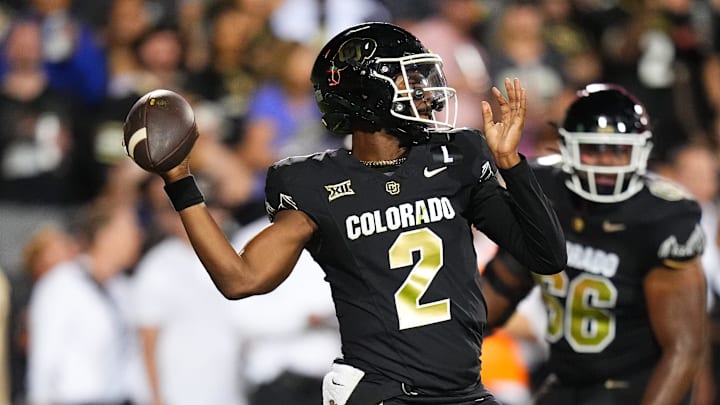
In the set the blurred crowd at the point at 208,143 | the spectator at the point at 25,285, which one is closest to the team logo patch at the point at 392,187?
the blurred crowd at the point at 208,143

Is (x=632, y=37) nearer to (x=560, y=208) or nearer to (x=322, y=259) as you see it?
(x=560, y=208)

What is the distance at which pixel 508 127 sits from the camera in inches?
143

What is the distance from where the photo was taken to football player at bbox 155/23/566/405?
3.70 m

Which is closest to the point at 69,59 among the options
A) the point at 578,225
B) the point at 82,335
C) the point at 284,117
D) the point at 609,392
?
the point at 284,117

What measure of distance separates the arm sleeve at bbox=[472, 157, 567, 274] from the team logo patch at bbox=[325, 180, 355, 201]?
1.24 feet

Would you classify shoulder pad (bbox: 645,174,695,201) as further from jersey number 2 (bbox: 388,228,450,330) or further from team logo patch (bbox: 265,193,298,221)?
team logo patch (bbox: 265,193,298,221)

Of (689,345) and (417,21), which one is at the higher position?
(417,21)

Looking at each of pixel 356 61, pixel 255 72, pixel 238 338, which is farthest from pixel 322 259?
pixel 255 72

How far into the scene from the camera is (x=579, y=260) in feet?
16.0

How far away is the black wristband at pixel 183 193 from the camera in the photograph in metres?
3.57

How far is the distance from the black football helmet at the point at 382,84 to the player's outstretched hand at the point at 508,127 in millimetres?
179

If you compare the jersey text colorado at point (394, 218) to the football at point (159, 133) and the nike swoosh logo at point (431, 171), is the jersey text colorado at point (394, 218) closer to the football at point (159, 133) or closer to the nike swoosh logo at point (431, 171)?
the nike swoosh logo at point (431, 171)

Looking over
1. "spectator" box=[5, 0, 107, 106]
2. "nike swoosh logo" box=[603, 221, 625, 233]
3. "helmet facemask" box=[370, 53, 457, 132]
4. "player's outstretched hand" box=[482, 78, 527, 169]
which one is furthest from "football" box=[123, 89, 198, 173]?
"spectator" box=[5, 0, 107, 106]

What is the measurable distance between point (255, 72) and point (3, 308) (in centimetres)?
230
